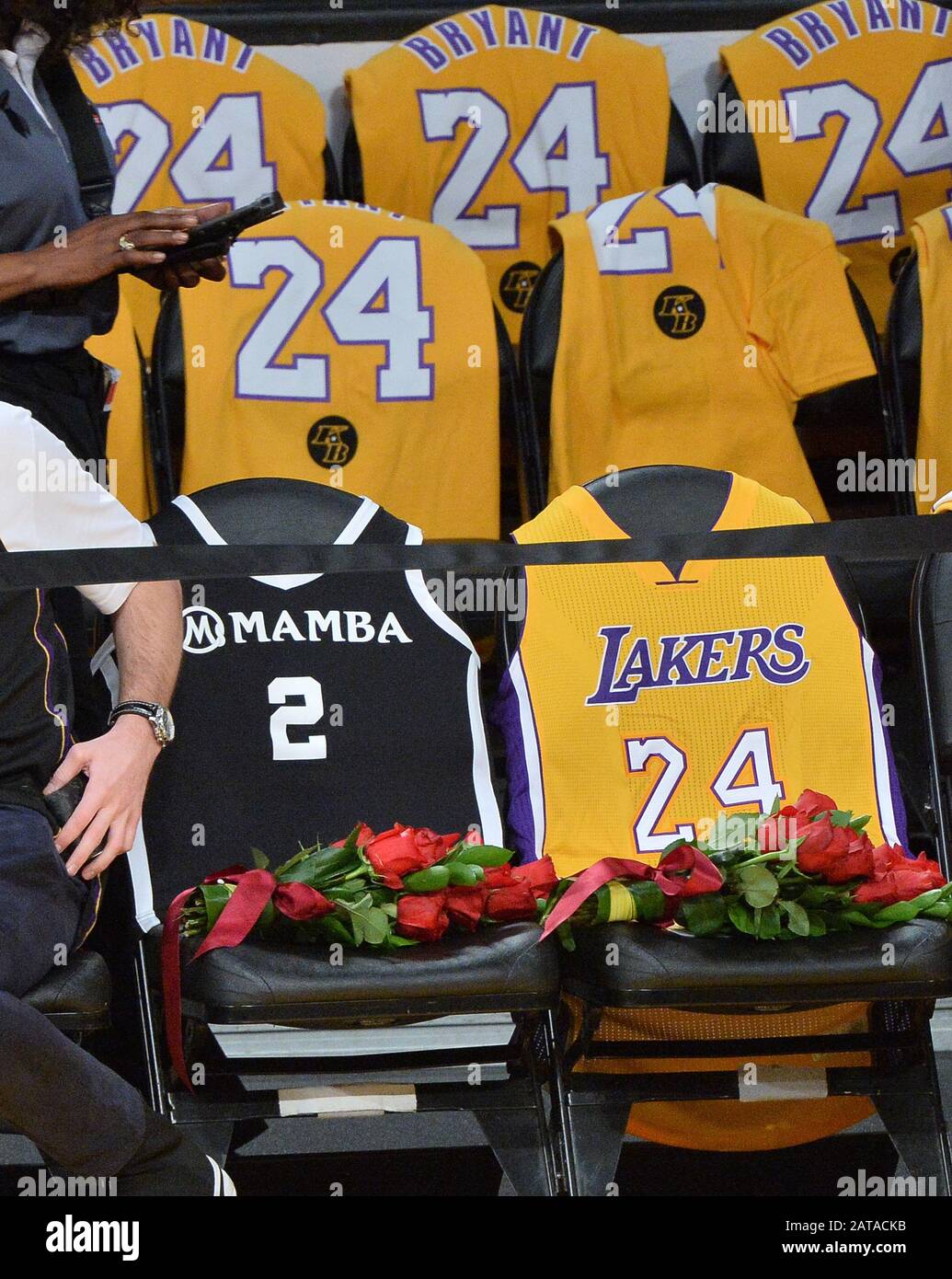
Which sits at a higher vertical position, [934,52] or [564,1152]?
[934,52]

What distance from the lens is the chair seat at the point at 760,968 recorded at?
1.90 m

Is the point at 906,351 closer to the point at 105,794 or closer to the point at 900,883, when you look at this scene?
the point at 900,883

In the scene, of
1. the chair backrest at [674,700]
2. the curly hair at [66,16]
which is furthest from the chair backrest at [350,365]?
the curly hair at [66,16]

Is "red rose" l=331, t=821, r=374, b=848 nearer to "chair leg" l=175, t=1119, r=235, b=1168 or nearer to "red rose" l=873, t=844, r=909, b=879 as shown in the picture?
"chair leg" l=175, t=1119, r=235, b=1168

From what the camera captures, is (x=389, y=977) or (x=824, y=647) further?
(x=824, y=647)

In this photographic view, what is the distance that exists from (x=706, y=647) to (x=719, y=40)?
1823 millimetres

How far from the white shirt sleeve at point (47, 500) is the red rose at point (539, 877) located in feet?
1.78

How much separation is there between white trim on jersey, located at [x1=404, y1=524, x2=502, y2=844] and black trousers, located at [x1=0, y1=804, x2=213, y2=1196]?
2.64 feet

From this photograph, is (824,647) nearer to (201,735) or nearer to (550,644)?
(550,644)

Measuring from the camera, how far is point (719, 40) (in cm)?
383

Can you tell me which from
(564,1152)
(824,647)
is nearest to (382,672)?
(824,647)

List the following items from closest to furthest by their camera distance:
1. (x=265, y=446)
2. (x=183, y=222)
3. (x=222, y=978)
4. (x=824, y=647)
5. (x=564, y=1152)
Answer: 1. (x=222, y=978)
2. (x=564, y=1152)
3. (x=183, y=222)
4. (x=824, y=647)
5. (x=265, y=446)

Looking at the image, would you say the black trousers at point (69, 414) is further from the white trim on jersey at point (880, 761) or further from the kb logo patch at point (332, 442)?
the white trim on jersey at point (880, 761)

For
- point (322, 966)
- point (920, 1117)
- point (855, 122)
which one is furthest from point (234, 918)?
point (855, 122)
